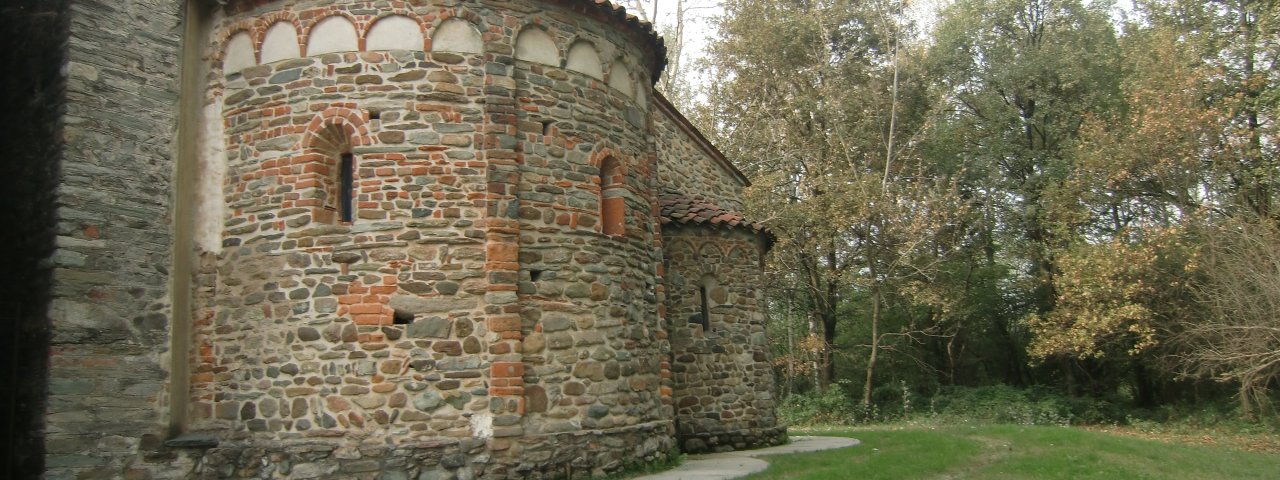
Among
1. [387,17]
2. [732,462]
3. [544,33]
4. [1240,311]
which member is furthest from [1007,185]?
[387,17]

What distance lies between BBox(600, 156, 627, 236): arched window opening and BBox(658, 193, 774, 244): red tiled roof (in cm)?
241

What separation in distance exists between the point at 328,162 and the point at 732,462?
6245 millimetres

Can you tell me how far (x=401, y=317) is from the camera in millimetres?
9000

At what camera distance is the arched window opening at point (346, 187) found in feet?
30.8

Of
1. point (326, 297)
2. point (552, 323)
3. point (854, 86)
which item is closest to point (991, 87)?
point (854, 86)

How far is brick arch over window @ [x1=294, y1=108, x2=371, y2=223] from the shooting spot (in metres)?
9.17

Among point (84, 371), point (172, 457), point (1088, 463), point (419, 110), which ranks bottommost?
point (1088, 463)

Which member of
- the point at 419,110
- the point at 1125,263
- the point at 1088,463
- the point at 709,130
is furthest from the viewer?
the point at 709,130

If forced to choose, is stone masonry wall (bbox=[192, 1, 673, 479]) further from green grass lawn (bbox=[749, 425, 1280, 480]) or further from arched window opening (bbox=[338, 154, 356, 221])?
green grass lawn (bbox=[749, 425, 1280, 480])

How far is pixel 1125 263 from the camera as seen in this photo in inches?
771

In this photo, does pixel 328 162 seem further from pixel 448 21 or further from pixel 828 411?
pixel 828 411

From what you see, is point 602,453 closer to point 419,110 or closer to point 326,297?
point 326,297

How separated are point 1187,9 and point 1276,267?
843 cm

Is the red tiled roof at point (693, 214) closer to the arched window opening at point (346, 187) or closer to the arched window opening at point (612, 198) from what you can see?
the arched window opening at point (612, 198)
